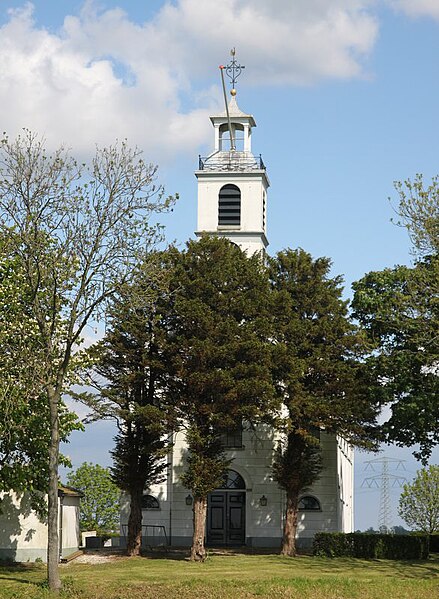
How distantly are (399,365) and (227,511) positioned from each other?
45.5 ft

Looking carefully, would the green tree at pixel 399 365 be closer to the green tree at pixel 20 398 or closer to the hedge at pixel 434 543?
the hedge at pixel 434 543

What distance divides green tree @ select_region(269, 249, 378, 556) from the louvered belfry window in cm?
936

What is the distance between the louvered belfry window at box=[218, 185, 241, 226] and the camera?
53656 mm

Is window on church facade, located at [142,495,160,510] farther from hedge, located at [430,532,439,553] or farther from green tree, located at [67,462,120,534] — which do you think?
green tree, located at [67,462,120,534]

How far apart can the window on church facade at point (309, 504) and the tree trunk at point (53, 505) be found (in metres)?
20.6

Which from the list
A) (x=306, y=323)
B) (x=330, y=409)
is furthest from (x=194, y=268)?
(x=330, y=409)

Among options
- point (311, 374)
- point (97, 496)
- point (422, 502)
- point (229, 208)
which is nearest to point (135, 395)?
point (311, 374)

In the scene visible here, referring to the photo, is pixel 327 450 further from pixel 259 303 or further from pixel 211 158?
pixel 211 158

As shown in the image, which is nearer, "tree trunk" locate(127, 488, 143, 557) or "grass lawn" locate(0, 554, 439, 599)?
"grass lawn" locate(0, 554, 439, 599)

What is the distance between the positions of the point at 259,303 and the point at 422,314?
10.8 m

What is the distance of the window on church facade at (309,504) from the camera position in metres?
47.8

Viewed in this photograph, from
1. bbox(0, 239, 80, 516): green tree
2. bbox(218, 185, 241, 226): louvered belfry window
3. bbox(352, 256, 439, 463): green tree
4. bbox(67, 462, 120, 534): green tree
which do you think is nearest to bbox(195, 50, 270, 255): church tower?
bbox(218, 185, 241, 226): louvered belfry window

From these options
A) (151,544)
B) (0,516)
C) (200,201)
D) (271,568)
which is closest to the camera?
(271,568)

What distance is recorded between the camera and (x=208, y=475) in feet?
129
